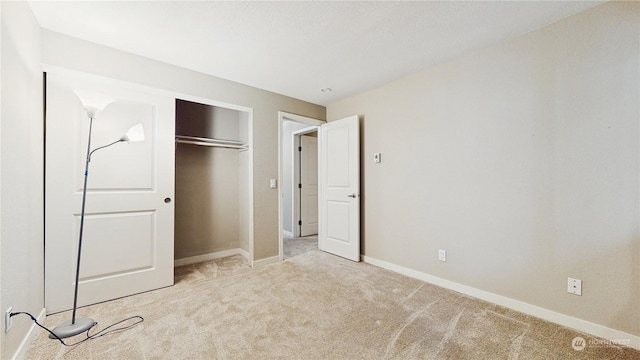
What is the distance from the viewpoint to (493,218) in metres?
2.35

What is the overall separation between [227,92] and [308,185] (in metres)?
2.64

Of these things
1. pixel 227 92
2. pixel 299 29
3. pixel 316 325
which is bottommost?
pixel 316 325

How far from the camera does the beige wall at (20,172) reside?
140cm

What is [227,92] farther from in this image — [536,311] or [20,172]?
[536,311]

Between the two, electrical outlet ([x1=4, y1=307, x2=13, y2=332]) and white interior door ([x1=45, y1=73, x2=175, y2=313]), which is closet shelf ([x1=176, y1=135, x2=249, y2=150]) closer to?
white interior door ([x1=45, y1=73, x2=175, y2=313])

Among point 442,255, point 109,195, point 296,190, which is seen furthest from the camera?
point 296,190

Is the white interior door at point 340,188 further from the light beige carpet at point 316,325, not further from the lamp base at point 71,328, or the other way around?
the lamp base at point 71,328

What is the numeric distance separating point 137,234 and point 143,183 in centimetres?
50

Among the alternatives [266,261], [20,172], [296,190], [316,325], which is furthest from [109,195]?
[296,190]

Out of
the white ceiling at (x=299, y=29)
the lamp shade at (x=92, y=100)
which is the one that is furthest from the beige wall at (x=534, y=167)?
the lamp shade at (x=92, y=100)

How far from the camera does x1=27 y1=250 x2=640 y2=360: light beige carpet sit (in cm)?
164

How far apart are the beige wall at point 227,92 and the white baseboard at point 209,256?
0.72 meters

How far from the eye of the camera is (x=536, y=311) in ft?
6.81

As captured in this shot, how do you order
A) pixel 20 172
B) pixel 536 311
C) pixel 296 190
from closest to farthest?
pixel 20 172 < pixel 536 311 < pixel 296 190
